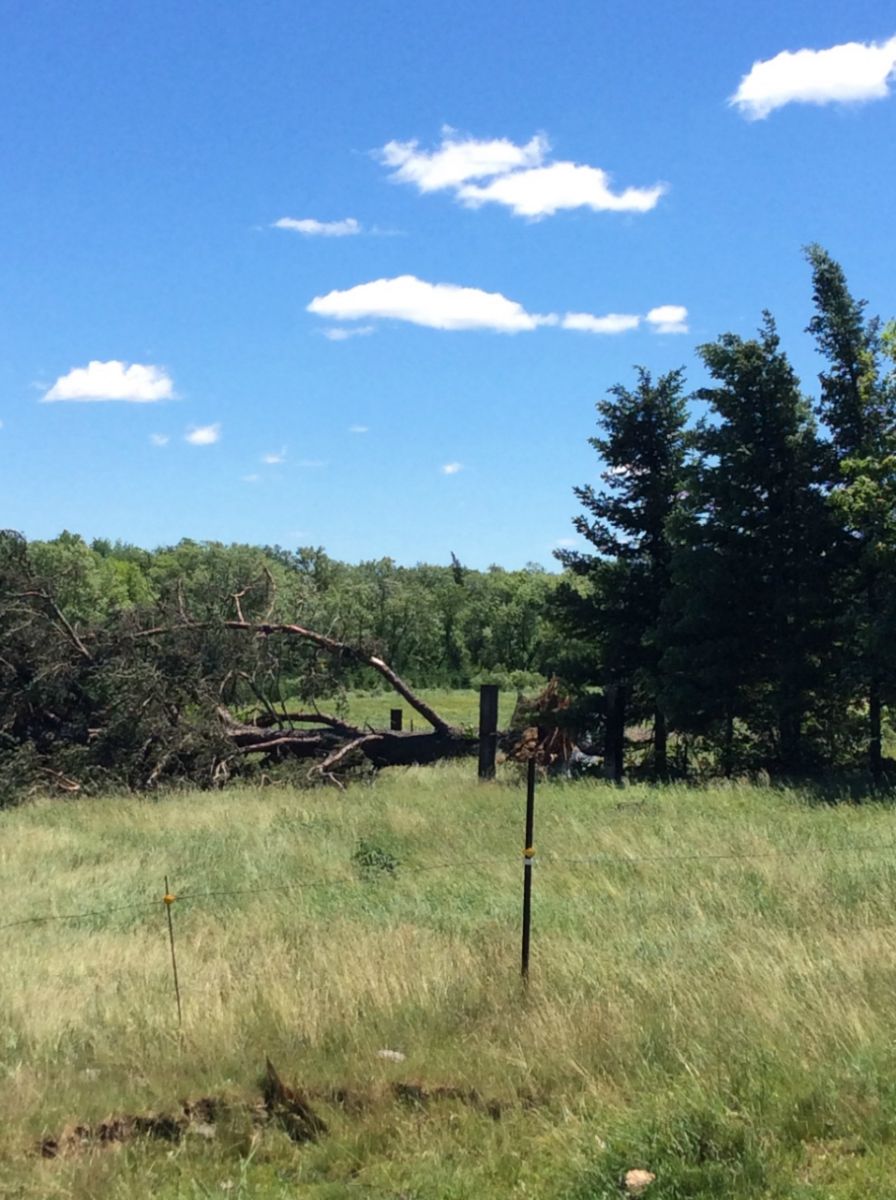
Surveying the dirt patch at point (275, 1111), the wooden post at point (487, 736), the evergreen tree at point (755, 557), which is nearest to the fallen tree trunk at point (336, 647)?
the wooden post at point (487, 736)

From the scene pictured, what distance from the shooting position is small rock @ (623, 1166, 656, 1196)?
360 centimetres

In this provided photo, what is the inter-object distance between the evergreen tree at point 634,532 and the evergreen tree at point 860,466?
316 cm

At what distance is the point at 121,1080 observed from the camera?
4.88m

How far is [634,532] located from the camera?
18516 mm

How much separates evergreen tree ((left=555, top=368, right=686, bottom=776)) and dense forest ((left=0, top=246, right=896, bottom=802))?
0.12ft

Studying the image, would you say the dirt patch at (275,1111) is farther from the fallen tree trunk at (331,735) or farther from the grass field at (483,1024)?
the fallen tree trunk at (331,735)

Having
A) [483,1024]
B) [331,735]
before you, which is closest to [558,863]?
[483,1024]

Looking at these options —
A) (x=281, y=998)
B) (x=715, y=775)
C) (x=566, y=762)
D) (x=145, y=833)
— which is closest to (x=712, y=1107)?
(x=281, y=998)

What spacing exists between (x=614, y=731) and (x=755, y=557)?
372 centimetres

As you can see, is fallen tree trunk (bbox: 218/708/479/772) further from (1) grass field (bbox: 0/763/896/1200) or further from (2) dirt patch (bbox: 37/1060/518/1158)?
(2) dirt patch (bbox: 37/1060/518/1158)

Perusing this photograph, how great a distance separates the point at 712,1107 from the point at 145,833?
31.1ft

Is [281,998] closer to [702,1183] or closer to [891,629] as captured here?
[702,1183]

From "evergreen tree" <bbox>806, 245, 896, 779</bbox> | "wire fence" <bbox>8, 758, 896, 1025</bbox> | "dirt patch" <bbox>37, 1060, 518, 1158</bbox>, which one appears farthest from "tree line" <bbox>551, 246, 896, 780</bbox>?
"dirt patch" <bbox>37, 1060, 518, 1158</bbox>

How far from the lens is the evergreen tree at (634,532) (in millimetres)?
18266
